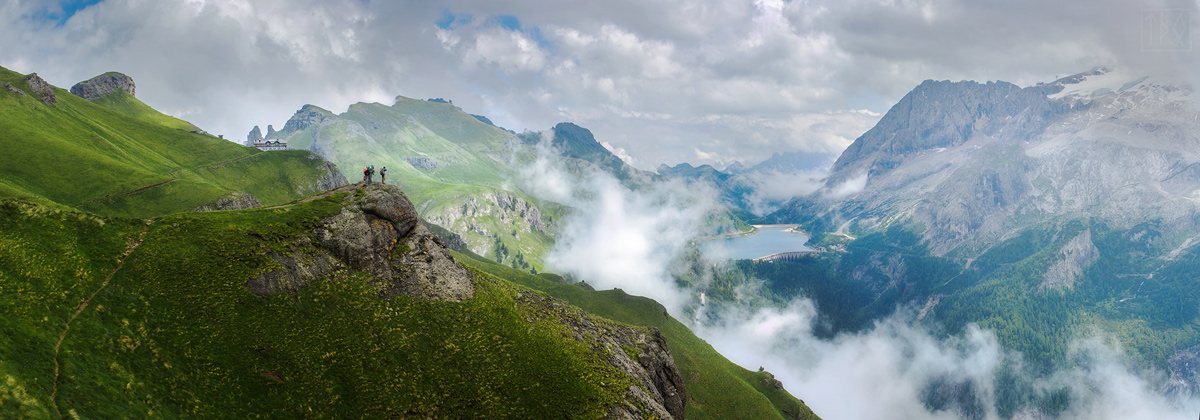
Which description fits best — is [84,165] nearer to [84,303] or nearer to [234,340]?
[84,303]

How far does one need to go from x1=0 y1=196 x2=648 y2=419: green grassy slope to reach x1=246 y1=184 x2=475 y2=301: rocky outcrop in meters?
1.52

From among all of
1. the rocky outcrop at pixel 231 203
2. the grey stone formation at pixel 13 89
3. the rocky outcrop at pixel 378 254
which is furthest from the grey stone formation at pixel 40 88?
the rocky outcrop at pixel 378 254

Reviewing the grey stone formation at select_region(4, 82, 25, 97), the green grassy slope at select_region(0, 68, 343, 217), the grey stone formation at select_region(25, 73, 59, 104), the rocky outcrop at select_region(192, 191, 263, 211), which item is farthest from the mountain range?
the grey stone formation at select_region(25, 73, 59, 104)

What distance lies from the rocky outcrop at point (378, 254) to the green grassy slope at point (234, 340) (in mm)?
1521

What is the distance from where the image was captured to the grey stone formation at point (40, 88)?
156 metres

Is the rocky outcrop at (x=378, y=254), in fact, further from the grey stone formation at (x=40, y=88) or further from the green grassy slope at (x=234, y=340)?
the grey stone formation at (x=40, y=88)

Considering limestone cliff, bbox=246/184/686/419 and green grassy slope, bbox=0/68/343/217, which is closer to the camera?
limestone cliff, bbox=246/184/686/419

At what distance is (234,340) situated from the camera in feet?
151

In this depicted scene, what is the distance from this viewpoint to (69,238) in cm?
4669

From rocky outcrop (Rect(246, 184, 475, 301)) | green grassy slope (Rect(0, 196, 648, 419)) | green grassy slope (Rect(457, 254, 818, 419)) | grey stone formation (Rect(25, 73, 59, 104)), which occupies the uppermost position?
grey stone formation (Rect(25, 73, 59, 104))

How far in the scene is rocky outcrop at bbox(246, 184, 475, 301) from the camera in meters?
57.3

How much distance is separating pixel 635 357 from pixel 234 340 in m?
52.6

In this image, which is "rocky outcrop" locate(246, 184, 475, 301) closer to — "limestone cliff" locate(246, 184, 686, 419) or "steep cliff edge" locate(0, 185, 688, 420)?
"limestone cliff" locate(246, 184, 686, 419)

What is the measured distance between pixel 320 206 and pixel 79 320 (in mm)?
27450
